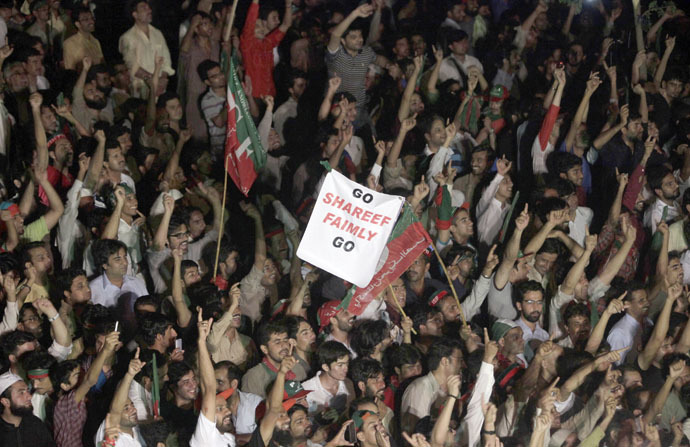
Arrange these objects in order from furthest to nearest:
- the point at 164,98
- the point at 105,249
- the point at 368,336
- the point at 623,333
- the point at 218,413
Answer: the point at 164,98 → the point at 623,333 → the point at 105,249 → the point at 368,336 → the point at 218,413

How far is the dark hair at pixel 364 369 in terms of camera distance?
731cm

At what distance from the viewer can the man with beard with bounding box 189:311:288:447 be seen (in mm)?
6449

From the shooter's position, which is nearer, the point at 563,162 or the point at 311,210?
the point at 311,210

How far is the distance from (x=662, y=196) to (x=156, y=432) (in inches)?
192

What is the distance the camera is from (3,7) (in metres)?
10.5

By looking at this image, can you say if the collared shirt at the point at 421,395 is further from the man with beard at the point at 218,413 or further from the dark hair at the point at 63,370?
the dark hair at the point at 63,370

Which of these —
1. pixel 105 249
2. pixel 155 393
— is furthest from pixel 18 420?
pixel 105 249

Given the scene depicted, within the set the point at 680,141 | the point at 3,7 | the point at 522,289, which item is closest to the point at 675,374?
the point at 522,289

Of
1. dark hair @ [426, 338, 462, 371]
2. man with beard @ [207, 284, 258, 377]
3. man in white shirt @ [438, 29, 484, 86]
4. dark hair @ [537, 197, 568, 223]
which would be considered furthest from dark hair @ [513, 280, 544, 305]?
man in white shirt @ [438, 29, 484, 86]

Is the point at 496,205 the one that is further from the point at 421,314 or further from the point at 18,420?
the point at 18,420

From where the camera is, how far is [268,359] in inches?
294

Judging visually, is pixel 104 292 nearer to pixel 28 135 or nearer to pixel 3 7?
pixel 28 135

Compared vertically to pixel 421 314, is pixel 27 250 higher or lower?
higher

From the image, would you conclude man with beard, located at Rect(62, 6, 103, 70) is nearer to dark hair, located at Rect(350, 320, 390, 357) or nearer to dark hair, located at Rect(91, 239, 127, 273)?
dark hair, located at Rect(91, 239, 127, 273)
